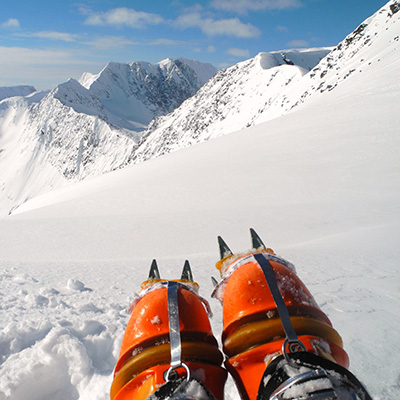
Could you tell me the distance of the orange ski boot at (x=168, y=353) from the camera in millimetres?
986

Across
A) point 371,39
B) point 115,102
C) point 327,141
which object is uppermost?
point 115,102

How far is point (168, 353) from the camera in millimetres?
1078

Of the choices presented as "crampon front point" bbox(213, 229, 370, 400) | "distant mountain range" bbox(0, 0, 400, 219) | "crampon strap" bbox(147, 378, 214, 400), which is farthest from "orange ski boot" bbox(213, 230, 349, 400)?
"distant mountain range" bbox(0, 0, 400, 219)

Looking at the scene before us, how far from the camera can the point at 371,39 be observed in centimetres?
3588

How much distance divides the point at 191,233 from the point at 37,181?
12578 centimetres

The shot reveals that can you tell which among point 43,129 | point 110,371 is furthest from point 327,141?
point 43,129

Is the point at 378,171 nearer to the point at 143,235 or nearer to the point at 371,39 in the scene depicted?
the point at 143,235

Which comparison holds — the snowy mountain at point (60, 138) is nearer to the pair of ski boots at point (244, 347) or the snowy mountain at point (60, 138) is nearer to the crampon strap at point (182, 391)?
the pair of ski boots at point (244, 347)

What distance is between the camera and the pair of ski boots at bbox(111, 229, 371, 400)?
34.1 inches

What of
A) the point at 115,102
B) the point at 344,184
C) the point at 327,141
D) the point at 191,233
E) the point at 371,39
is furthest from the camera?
the point at 115,102

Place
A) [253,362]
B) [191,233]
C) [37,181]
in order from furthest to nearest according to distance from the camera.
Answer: [37,181] < [191,233] < [253,362]

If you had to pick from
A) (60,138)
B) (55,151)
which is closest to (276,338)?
(60,138)

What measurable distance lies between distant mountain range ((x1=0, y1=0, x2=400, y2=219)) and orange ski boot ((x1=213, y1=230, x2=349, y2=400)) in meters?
22.3

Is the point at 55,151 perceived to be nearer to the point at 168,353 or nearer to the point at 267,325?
the point at 168,353
